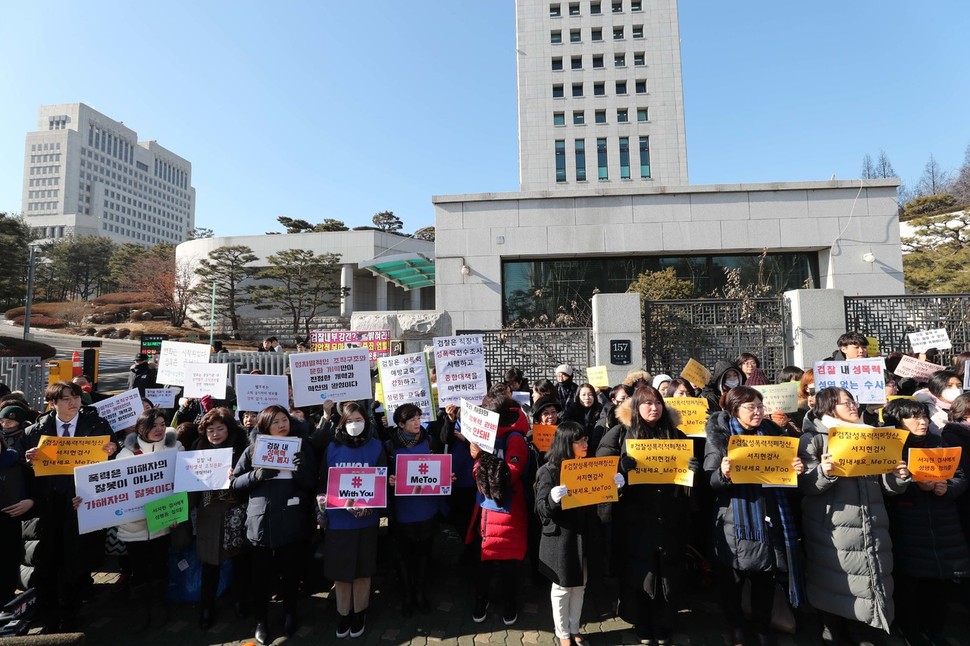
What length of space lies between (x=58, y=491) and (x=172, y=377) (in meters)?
2.57

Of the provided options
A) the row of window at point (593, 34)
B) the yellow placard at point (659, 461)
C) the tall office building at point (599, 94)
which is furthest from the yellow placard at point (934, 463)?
the row of window at point (593, 34)

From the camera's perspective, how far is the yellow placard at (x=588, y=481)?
3713mm

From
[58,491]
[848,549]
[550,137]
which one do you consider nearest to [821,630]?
[848,549]

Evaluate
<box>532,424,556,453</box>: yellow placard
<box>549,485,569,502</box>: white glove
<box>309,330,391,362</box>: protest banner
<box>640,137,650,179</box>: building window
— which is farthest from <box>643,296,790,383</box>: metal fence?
<box>640,137,650,179</box>: building window

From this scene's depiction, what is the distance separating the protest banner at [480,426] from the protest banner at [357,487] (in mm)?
796

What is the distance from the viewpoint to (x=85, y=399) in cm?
649

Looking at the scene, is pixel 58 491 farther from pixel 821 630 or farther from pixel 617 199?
pixel 617 199

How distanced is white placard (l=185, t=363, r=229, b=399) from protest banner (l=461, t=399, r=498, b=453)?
3.49 meters

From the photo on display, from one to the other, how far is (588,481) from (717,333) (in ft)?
27.1

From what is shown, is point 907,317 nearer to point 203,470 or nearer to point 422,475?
point 422,475

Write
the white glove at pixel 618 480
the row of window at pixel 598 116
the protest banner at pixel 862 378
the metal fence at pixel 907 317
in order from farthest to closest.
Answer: the row of window at pixel 598 116 < the metal fence at pixel 907 317 < the protest banner at pixel 862 378 < the white glove at pixel 618 480

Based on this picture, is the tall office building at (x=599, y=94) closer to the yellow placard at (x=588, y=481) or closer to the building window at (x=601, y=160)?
the building window at (x=601, y=160)

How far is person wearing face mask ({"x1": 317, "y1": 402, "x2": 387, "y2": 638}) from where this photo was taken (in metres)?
4.10

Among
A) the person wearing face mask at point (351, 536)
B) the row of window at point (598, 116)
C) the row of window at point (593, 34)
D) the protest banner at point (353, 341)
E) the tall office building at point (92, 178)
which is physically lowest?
the person wearing face mask at point (351, 536)
